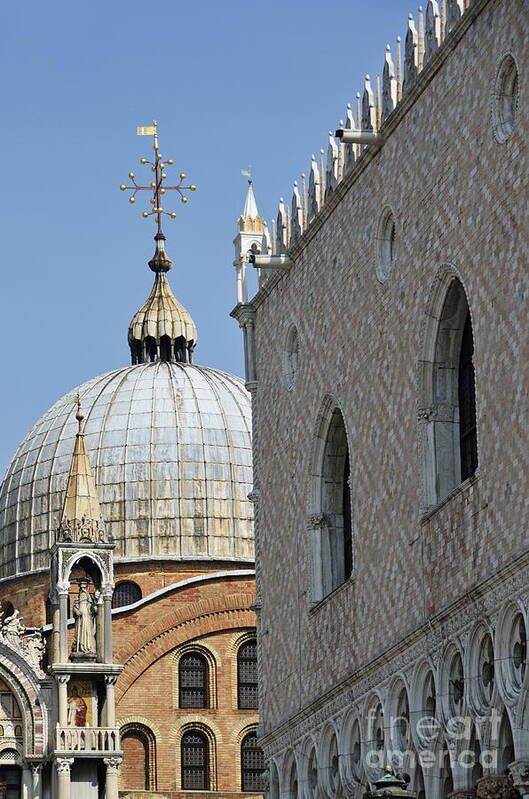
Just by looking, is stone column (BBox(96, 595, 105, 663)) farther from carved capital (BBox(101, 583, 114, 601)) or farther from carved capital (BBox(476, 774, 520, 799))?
carved capital (BBox(476, 774, 520, 799))

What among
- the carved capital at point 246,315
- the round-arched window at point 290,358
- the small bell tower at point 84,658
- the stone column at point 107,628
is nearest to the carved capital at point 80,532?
the small bell tower at point 84,658

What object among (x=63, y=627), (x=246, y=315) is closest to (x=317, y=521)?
(x=246, y=315)

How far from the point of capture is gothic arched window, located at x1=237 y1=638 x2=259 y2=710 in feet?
133

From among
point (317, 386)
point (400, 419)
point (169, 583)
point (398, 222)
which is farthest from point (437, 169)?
point (169, 583)

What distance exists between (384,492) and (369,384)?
1.40m

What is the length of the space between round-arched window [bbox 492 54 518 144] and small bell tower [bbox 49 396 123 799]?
15248mm

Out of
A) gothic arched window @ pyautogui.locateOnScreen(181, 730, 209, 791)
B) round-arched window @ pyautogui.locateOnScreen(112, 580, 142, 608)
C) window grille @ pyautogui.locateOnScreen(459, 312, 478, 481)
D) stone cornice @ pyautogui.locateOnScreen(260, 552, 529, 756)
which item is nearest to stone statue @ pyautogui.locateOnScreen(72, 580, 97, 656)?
gothic arched window @ pyautogui.locateOnScreen(181, 730, 209, 791)

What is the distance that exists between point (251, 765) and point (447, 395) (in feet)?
61.6

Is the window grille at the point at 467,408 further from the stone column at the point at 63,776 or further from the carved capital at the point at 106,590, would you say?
the carved capital at the point at 106,590

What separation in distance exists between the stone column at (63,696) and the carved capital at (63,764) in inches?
21.6

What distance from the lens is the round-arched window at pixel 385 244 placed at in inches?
968

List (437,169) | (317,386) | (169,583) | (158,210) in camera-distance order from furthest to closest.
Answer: (158,210) < (169,583) < (317,386) < (437,169)

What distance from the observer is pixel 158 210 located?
46938mm

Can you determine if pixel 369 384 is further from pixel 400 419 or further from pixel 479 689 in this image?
pixel 479 689
